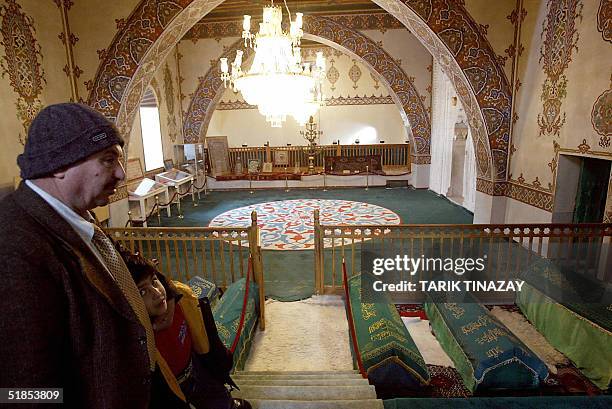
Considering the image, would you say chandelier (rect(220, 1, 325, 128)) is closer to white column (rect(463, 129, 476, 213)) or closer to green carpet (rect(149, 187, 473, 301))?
green carpet (rect(149, 187, 473, 301))

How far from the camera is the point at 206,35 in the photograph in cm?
1091

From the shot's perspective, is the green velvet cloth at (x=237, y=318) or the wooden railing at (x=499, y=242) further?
the wooden railing at (x=499, y=242)

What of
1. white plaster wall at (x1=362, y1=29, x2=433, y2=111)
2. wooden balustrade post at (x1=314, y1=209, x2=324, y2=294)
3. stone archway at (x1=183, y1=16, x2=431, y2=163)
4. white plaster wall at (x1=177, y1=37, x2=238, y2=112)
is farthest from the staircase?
white plaster wall at (x1=177, y1=37, x2=238, y2=112)

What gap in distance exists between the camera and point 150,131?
393 inches

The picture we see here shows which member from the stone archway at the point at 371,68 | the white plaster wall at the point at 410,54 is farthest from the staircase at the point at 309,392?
the white plaster wall at the point at 410,54

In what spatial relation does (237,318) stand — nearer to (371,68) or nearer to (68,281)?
(68,281)

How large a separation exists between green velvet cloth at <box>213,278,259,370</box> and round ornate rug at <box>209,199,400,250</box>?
258 centimetres

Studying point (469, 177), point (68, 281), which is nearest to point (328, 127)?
point (469, 177)

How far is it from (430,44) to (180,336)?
630cm

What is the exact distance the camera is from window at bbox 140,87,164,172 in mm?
9633

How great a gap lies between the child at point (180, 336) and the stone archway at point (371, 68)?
971cm

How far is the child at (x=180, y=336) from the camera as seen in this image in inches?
49.5

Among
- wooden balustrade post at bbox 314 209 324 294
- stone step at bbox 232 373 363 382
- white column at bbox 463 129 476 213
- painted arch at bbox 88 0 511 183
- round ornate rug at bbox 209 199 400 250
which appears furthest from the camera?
white column at bbox 463 129 476 213

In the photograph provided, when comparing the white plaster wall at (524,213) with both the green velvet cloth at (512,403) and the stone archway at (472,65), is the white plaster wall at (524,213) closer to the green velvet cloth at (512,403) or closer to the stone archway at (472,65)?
the stone archway at (472,65)
